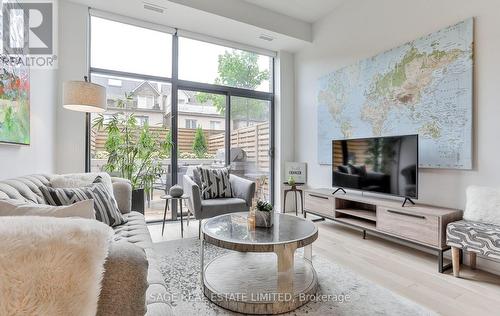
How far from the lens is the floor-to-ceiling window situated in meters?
3.50

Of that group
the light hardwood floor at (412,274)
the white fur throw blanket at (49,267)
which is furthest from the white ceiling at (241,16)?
the white fur throw blanket at (49,267)

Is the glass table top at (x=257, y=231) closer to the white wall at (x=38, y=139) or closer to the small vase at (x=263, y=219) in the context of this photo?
the small vase at (x=263, y=219)

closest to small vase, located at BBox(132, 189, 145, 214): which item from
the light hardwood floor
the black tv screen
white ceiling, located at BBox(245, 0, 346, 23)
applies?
the light hardwood floor

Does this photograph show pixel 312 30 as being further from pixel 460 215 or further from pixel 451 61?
pixel 460 215

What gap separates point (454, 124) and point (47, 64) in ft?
14.0

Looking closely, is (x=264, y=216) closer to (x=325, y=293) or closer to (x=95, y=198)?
(x=325, y=293)

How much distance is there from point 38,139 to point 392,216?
361 cm

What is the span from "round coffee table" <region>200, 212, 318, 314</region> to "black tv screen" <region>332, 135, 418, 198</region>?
1.28 m

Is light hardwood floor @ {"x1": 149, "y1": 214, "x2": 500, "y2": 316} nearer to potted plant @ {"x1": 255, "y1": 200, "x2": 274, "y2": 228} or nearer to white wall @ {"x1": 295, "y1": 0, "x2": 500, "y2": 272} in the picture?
white wall @ {"x1": 295, "y1": 0, "x2": 500, "y2": 272}

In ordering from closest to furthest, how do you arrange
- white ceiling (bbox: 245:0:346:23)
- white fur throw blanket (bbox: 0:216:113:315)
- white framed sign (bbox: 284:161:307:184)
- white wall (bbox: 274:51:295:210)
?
white fur throw blanket (bbox: 0:216:113:315) → white ceiling (bbox: 245:0:346:23) → white framed sign (bbox: 284:161:307:184) → white wall (bbox: 274:51:295:210)

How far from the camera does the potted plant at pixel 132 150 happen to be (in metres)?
3.41

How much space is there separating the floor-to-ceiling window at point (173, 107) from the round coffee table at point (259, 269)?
3.21 ft

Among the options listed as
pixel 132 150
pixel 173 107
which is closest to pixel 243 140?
pixel 173 107

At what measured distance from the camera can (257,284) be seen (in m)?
1.85
